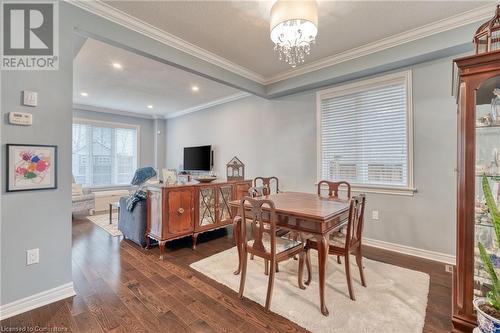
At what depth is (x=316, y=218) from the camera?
5.98ft

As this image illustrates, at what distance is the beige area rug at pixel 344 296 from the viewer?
172cm

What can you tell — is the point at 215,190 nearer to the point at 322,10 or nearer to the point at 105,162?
the point at 322,10

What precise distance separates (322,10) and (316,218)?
2071mm

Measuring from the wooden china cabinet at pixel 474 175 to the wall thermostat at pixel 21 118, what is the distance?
3287 millimetres

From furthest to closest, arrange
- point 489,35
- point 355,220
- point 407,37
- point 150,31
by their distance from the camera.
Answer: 1. point 407,37
2. point 150,31
3. point 355,220
4. point 489,35

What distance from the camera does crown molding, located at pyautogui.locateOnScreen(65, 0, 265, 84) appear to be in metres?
2.19

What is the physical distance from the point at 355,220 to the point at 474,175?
3.06 ft

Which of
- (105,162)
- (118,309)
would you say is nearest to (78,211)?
(105,162)

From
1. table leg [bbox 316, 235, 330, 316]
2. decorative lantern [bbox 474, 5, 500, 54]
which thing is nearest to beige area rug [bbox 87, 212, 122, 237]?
table leg [bbox 316, 235, 330, 316]

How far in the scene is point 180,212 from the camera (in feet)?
10.2

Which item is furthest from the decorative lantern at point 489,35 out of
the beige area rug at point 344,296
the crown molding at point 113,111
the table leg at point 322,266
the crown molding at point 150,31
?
the crown molding at point 113,111

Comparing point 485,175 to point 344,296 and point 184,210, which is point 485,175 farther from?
point 184,210

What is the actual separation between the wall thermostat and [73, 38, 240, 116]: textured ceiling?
1.58 m

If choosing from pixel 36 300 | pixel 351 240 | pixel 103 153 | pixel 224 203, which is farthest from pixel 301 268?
pixel 103 153
